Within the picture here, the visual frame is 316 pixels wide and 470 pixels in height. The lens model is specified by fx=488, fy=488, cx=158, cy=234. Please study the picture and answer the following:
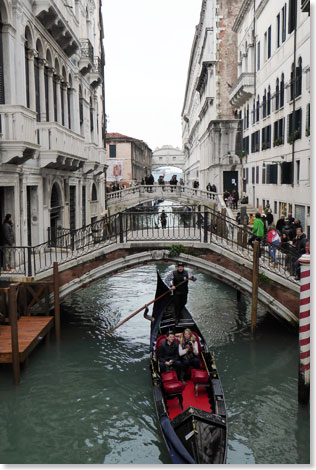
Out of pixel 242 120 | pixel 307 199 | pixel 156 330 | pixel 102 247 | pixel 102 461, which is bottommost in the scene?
pixel 102 461

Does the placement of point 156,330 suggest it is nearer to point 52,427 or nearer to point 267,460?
point 52,427

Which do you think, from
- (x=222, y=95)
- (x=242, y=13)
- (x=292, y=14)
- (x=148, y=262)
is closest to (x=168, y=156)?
(x=222, y=95)

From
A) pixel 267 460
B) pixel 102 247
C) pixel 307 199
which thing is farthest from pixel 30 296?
pixel 307 199

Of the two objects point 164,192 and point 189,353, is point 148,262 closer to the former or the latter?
point 189,353

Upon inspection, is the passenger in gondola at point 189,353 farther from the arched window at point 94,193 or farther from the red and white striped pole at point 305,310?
the arched window at point 94,193

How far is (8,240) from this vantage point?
1013cm

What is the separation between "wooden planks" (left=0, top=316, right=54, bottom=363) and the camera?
8727 mm

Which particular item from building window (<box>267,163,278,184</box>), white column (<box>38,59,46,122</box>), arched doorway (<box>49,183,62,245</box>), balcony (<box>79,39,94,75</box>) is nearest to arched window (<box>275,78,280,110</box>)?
building window (<box>267,163,278,184</box>)

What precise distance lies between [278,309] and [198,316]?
322 centimetres

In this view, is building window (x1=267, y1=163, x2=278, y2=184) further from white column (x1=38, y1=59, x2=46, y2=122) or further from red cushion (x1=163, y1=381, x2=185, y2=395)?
red cushion (x1=163, y1=381, x2=185, y2=395)

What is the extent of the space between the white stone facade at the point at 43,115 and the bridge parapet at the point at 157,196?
4.19 m

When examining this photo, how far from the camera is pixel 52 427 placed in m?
7.59

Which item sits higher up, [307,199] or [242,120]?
[242,120]

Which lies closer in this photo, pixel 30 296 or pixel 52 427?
pixel 52 427
